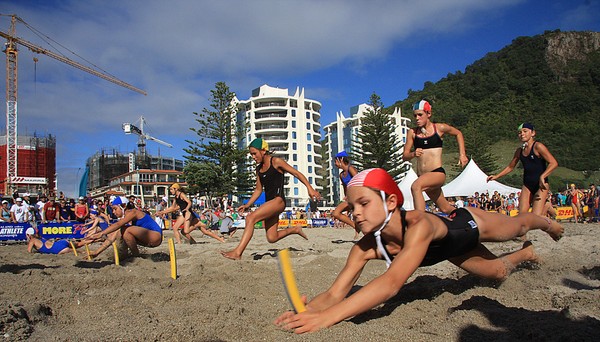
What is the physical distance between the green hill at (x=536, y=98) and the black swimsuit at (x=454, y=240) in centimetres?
5630

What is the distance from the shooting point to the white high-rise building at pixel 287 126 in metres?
89.8

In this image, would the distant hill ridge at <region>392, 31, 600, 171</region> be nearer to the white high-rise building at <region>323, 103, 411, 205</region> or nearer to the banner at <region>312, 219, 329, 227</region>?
the white high-rise building at <region>323, 103, 411, 205</region>

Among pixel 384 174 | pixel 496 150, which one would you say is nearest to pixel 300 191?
pixel 496 150

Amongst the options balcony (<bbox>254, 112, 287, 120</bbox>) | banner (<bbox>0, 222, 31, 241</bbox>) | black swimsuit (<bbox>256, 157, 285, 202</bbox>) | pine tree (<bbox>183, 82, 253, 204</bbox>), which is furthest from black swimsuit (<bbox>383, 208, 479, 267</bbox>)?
balcony (<bbox>254, 112, 287, 120</bbox>)

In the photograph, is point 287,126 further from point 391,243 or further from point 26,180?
point 391,243

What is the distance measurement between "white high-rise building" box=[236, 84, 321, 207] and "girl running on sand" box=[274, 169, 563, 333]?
83.4 m

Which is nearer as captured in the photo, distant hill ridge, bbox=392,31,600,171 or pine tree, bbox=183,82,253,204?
pine tree, bbox=183,82,253,204

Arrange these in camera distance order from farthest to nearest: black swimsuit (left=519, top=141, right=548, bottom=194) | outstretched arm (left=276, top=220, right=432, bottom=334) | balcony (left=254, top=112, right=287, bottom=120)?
1. balcony (left=254, top=112, right=287, bottom=120)
2. black swimsuit (left=519, top=141, right=548, bottom=194)
3. outstretched arm (left=276, top=220, right=432, bottom=334)

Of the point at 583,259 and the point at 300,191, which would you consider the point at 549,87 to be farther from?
the point at 583,259

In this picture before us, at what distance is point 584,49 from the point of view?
121 meters

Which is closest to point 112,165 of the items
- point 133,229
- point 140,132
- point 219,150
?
point 140,132

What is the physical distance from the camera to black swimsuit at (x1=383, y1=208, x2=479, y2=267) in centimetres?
358

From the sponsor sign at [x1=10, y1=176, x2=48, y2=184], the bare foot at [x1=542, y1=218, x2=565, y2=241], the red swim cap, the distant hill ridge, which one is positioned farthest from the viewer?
the distant hill ridge

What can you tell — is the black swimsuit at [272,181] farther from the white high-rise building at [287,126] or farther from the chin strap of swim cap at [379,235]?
the white high-rise building at [287,126]
